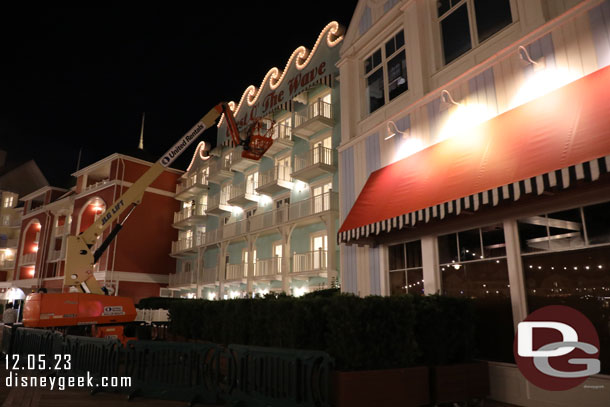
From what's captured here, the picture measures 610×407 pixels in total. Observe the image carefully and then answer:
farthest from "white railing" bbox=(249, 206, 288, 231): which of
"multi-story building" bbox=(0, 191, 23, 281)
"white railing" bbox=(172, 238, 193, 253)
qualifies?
"multi-story building" bbox=(0, 191, 23, 281)

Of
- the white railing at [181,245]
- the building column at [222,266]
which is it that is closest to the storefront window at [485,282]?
the building column at [222,266]

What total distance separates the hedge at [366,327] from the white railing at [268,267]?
13268 millimetres

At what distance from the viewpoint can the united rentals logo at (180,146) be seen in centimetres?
1846

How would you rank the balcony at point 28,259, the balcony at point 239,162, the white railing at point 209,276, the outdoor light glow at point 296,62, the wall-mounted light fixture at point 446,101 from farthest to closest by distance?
the balcony at point 28,259 → the balcony at point 239,162 → the white railing at point 209,276 → the outdoor light glow at point 296,62 → the wall-mounted light fixture at point 446,101

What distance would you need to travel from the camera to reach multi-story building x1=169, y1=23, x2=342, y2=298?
20.0 metres

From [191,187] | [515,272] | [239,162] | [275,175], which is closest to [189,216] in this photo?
[191,187]

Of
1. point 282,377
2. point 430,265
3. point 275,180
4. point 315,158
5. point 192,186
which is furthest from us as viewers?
point 192,186

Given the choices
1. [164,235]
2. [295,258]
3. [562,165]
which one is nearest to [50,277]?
[164,235]

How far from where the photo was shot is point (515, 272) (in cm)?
709

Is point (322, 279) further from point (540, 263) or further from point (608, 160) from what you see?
point (608, 160)

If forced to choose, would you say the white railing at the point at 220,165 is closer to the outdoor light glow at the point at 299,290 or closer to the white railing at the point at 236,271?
the white railing at the point at 236,271

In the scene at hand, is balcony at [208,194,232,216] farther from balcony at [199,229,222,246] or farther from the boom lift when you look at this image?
the boom lift

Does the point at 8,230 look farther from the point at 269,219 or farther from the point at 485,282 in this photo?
the point at 485,282

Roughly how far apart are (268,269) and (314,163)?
619 centimetres
